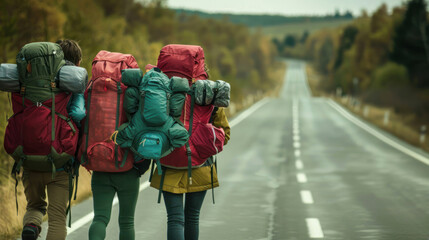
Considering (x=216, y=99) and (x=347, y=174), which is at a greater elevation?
(x=216, y=99)

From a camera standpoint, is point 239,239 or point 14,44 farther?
point 14,44

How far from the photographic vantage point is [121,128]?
470cm

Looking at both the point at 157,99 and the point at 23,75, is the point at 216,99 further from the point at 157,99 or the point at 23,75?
the point at 23,75

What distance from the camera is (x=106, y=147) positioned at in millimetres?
4707

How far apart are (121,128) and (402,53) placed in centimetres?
5997

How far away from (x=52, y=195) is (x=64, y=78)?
2.98 feet

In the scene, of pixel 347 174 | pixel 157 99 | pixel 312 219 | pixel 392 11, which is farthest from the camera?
pixel 392 11

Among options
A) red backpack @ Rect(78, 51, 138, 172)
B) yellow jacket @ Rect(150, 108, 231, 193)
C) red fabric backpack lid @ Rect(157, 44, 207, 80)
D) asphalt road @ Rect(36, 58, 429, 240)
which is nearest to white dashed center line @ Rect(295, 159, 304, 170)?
asphalt road @ Rect(36, 58, 429, 240)

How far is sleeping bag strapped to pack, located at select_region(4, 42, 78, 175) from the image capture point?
481 cm

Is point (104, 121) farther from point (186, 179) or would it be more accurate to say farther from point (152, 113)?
point (186, 179)

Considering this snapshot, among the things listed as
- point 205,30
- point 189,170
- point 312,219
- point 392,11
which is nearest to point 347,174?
point 312,219

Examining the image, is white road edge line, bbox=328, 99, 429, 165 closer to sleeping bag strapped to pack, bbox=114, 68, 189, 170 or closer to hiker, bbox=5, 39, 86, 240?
sleeping bag strapped to pack, bbox=114, 68, 189, 170

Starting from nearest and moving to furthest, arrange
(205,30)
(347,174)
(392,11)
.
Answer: (347,174), (392,11), (205,30)

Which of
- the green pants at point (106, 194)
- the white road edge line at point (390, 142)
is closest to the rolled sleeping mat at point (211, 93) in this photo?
the green pants at point (106, 194)
